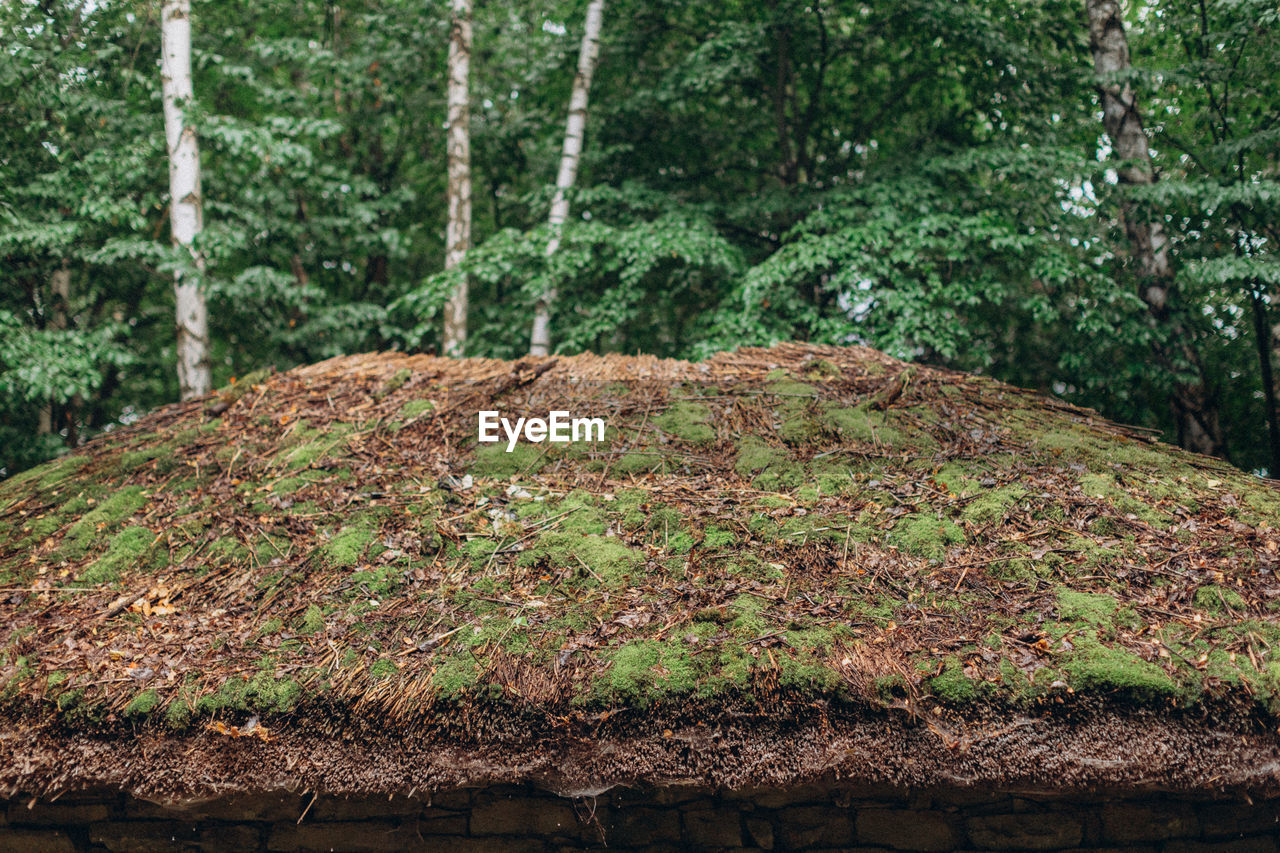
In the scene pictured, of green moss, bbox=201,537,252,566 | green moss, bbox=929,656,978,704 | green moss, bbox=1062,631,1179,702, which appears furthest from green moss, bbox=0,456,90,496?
green moss, bbox=1062,631,1179,702

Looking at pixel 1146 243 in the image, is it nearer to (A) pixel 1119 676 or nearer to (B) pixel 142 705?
(A) pixel 1119 676

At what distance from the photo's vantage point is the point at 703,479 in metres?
3.90

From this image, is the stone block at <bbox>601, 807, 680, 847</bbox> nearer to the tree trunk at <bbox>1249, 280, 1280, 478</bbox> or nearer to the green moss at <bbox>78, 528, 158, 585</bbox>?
the green moss at <bbox>78, 528, 158, 585</bbox>

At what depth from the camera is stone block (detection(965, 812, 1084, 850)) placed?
2826mm

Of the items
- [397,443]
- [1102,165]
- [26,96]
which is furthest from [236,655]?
[1102,165]

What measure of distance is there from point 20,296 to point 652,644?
826 cm

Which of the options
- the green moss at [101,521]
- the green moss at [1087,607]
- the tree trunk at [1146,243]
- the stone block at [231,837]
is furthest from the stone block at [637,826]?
the tree trunk at [1146,243]

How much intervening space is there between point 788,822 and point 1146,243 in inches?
255

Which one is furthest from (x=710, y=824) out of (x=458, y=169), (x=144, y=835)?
(x=458, y=169)

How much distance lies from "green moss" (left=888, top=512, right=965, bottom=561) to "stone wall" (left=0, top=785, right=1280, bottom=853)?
101 cm

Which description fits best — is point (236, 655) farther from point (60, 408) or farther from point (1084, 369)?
point (60, 408)

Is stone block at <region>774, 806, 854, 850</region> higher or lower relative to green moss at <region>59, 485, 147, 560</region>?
lower

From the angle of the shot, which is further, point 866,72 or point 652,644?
point 866,72

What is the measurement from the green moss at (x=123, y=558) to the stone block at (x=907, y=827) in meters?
3.50
